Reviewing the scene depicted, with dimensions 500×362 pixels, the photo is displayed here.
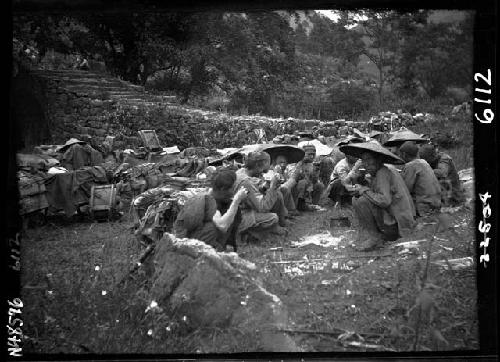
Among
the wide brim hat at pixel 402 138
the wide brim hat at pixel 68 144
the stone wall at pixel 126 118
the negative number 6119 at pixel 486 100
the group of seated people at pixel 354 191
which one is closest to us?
the negative number 6119 at pixel 486 100

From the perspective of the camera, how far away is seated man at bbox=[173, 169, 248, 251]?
5230mm

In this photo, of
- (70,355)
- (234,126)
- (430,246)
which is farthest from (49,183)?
(430,246)

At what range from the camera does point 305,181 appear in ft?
19.2

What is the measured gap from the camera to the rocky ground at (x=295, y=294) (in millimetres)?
4980

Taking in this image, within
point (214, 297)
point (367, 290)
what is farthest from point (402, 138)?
point (214, 297)

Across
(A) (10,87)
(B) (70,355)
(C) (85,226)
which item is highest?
(A) (10,87)

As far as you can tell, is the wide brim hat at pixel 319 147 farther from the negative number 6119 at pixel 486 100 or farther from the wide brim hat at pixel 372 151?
the negative number 6119 at pixel 486 100

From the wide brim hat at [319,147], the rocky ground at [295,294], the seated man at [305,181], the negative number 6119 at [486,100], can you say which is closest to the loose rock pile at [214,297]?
the rocky ground at [295,294]

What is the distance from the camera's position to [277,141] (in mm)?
5988

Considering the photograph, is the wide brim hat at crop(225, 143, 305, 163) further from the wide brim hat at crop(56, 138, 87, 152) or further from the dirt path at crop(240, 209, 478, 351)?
the wide brim hat at crop(56, 138, 87, 152)

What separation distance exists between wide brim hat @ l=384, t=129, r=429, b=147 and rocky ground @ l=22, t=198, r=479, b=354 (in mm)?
956

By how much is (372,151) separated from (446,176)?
891mm

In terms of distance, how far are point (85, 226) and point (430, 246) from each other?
12.4ft

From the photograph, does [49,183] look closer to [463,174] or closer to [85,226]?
[85,226]
